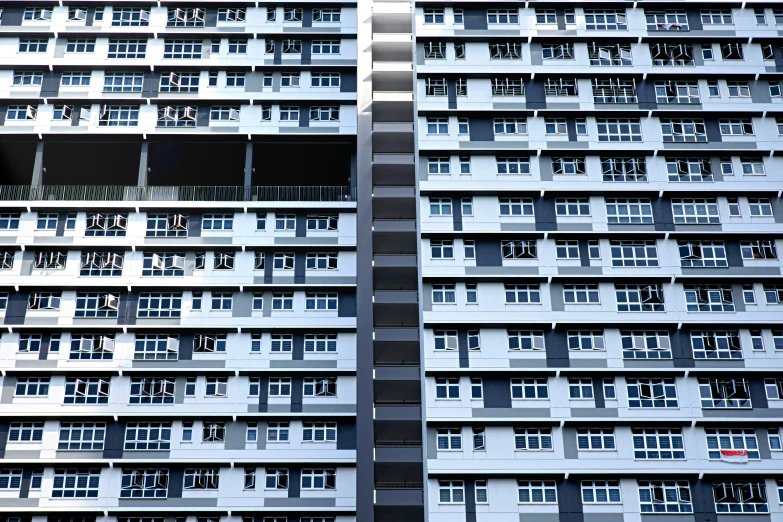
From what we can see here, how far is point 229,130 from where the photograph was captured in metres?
47.2

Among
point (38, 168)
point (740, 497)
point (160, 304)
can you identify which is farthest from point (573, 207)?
point (38, 168)

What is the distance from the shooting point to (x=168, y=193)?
46594 millimetres

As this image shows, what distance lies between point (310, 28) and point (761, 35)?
22710mm

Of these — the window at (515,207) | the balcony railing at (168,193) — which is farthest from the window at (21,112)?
the window at (515,207)

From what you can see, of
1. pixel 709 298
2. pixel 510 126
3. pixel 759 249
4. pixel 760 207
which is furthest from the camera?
pixel 510 126

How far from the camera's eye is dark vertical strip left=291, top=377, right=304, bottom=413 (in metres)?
42.7

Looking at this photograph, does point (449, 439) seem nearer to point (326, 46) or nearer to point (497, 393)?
point (497, 393)

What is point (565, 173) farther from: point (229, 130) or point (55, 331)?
point (55, 331)

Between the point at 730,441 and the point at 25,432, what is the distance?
31.0m

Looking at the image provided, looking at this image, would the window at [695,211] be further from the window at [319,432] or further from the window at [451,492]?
the window at [319,432]

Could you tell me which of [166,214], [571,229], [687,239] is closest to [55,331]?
[166,214]

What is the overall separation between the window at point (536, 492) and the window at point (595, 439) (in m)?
2.13

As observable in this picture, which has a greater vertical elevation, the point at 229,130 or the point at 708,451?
the point at 229,130

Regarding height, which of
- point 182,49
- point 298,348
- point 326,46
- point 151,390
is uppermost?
point 326,46
